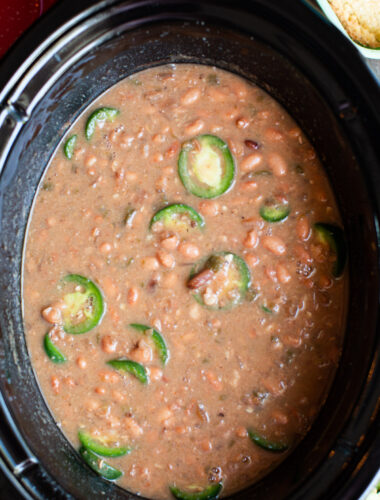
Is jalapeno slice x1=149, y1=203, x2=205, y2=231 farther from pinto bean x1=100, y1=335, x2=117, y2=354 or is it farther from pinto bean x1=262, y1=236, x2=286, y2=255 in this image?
pinto bean x1=100, y1=335, x2=117, y2=354

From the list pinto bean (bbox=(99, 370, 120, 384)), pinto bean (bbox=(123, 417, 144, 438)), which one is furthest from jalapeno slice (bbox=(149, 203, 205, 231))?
pinto bean (bbox=(123, 417, 144, 438))

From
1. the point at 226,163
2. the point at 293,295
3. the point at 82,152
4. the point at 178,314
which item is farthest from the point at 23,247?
the point at 293,295

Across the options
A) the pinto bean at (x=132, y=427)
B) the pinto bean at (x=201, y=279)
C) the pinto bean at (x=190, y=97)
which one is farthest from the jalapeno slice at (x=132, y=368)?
the pinto bean at (x=190, y=97)

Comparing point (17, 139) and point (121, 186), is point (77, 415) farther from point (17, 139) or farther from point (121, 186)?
point (17, 139)

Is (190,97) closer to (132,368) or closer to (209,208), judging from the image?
(209,208)

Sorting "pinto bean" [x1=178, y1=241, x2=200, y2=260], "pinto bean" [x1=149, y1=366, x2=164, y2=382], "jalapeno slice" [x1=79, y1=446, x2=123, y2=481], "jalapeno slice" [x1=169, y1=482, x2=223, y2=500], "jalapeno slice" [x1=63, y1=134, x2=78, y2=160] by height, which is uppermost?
"jalapeno slice" [x1=63, y1=134, x2=78, y2=160]

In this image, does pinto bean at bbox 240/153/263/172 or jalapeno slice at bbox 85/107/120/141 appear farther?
jalapeno slice at bbox 85/107/120/141

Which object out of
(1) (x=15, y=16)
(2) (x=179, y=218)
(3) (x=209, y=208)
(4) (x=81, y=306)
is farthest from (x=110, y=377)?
(1) (x=15, y=16)

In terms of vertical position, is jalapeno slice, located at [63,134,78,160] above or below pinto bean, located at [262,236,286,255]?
above
